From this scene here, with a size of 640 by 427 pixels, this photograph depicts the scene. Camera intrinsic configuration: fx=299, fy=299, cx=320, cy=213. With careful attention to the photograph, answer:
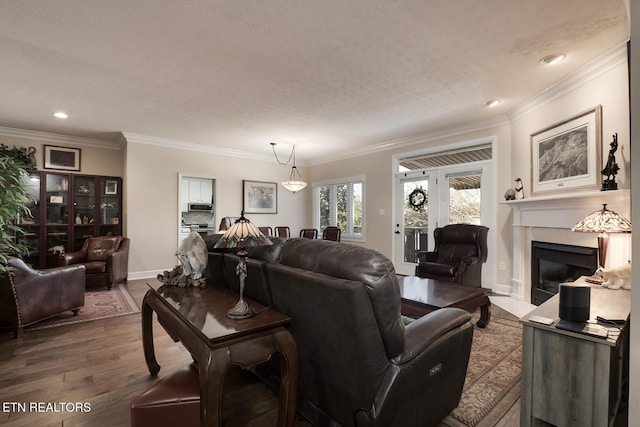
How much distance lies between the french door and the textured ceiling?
0.95 meters

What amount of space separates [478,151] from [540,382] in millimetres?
4093

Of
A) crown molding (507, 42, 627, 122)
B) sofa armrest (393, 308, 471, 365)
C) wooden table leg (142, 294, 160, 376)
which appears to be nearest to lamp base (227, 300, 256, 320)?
sofa armrest (393, 308, 471, 365)

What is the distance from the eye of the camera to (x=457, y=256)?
428 cm

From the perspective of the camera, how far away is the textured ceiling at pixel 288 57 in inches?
84.1

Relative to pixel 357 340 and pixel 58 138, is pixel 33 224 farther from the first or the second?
pixel 357 340

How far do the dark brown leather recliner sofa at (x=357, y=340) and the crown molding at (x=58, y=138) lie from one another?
5.89 metres

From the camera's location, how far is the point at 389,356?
1.25 m

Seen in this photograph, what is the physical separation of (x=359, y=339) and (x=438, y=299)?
5.52 ft

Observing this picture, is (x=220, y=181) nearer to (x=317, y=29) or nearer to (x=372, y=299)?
(x=317, y=29)

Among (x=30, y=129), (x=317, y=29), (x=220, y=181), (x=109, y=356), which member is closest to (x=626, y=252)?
(x=317, y=29)

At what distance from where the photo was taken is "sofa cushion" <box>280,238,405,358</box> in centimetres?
117

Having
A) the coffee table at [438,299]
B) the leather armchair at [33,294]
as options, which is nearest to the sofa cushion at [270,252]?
the coffee table at [438,299]

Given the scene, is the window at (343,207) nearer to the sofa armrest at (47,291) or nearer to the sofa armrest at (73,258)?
the sofa armrest at (73,258)

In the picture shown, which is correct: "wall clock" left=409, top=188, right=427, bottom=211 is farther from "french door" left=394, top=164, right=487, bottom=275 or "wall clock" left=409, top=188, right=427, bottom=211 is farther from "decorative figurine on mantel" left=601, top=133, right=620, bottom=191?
"decorative figurine on mantel" left=601, top=133, right=620, bottom=191
